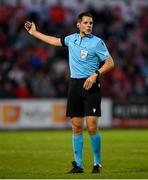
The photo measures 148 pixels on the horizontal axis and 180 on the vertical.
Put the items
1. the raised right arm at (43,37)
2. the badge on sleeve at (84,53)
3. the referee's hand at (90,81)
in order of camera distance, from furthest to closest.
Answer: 1. the raised right arm at (43,37)
2. the badge on sleeve at (84,53)
3. the referee's hand at (90,81)

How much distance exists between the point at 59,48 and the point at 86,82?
14.6 metres

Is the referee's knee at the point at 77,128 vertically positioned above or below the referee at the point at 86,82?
below

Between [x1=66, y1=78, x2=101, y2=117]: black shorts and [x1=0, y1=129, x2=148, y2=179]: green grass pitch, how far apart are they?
919 millimetres

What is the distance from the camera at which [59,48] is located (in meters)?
25.6

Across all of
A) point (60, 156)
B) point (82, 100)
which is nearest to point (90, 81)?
point (82, 100)

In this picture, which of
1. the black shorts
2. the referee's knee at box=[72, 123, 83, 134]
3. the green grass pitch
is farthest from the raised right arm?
the green grass pitch

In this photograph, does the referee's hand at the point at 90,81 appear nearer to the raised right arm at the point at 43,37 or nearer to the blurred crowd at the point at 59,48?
the raised right arm at the point at 43,37

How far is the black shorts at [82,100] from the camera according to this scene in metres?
11.2

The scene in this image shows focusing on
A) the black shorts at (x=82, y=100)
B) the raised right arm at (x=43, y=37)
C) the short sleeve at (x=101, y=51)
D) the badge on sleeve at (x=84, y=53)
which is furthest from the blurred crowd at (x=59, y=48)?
the short sleeve at (x=101, y=51)

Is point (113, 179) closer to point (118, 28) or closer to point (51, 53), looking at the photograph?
point (51, 53)

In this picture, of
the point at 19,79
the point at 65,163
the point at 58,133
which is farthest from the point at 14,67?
the point at 65,163

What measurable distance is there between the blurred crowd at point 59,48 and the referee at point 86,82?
1179 centimetres

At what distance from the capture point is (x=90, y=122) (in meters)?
11.1

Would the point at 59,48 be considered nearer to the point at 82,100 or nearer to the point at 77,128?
the point at 82,100
